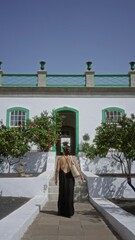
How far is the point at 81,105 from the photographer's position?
15609 mm

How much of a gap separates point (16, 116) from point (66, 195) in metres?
10.5

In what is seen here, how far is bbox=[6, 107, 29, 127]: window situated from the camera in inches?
611

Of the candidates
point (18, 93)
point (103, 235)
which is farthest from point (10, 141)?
point (103, 235)

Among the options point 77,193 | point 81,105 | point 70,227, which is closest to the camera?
point 70,227

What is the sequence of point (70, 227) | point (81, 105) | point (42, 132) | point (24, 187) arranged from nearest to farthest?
point (70, 227), point (24, 187), point (42, 132), point (81, 105)

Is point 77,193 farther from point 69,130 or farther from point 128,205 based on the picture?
point 69,130

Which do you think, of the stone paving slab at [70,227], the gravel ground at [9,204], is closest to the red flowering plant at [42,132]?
the gravel ground at [9,204]

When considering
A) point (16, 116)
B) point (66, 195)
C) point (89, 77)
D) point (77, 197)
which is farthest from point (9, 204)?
point (89, 77)

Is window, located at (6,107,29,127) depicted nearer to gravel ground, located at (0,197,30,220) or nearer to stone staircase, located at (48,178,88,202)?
stone staircase, located at (48,178,88,202)

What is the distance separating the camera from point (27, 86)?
15750mm

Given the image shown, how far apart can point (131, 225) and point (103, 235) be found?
0.69m

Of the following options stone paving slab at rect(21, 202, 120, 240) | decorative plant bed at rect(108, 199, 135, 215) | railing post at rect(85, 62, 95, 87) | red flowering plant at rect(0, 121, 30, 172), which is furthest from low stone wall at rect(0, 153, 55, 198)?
railing post at rect(85, 62, 95, 87)

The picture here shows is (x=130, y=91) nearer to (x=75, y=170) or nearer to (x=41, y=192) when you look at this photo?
(x=41, y=192)

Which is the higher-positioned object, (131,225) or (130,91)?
(130,91)
